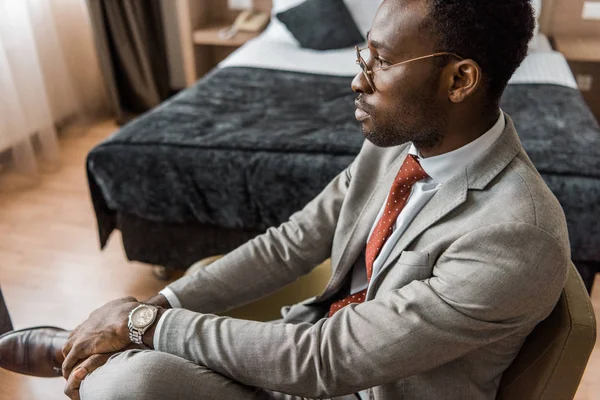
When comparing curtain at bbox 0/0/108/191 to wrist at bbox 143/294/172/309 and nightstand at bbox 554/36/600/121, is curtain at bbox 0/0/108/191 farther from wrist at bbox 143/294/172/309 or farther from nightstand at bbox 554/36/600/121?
nightstand at bbox 554/36/600/121

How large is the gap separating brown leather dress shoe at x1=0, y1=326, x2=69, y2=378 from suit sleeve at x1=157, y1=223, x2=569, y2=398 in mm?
351

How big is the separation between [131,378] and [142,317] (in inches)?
5.2

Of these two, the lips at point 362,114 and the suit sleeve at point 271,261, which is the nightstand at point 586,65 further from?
the lips at point 362,114

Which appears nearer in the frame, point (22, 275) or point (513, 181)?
point (513, 181)

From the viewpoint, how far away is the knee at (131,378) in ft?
3.19

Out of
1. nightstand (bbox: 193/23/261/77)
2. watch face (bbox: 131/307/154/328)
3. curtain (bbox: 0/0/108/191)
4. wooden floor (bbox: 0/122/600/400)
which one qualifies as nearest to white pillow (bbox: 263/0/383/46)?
nightstand (bbox: 193/23/261/77)

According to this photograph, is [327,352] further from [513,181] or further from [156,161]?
[156,161]

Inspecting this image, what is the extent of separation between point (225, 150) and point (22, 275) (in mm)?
1005

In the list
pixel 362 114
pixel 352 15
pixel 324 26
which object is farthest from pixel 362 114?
pixel 352 15

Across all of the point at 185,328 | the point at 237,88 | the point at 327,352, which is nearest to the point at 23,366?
the point at 185,328

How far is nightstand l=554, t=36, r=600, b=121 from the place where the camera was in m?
3.16

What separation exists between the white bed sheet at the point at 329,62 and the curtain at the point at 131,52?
828mm

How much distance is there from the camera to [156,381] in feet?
3.21

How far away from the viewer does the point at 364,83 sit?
104cm
